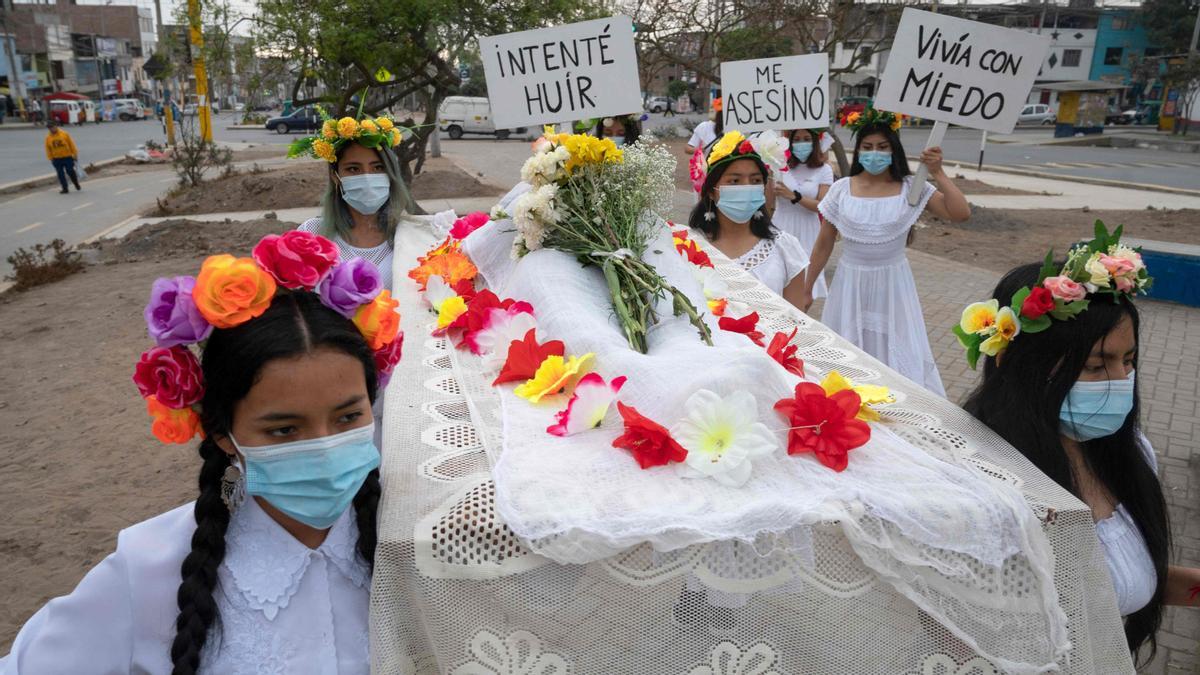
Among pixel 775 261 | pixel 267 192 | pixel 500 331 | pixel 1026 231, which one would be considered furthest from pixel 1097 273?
pixel 267 192

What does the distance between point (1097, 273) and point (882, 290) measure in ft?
8.10

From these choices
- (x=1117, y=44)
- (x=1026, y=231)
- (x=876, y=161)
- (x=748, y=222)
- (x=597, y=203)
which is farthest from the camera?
(x=1117, y=44)

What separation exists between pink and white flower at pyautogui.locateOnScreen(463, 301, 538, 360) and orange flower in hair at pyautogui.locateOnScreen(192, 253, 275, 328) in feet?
2.73

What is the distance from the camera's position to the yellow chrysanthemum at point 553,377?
1892mm

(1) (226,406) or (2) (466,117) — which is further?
(2) (466,117)

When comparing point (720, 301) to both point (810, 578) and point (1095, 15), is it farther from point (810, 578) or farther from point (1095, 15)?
point (1095, 15)

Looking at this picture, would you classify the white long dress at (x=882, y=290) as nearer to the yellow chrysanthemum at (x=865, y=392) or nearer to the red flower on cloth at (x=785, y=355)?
the red flower on cloth at (x=785, y=355)

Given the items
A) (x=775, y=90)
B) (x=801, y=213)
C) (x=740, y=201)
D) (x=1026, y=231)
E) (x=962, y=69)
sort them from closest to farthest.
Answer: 1. (x=962, y=69)
2. (x=740, y=201)
3. (x=775, y=90)
4. (x=801, y=213)
5. (x=1026, y=231)

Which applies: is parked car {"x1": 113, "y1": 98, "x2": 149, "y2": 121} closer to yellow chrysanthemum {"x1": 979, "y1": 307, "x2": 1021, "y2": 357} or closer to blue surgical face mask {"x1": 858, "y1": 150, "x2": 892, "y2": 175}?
blue surgical face mask {"x1": 858, "y1": 150, "x2": 892, "y2": 175}

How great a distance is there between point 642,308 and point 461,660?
1.31 metres

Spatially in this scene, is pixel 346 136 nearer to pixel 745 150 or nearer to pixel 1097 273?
pixel 745 150

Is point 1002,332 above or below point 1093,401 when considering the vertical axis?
above

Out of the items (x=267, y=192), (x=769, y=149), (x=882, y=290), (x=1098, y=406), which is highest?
(x=769, y=149)

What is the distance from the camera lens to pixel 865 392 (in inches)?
74.3
